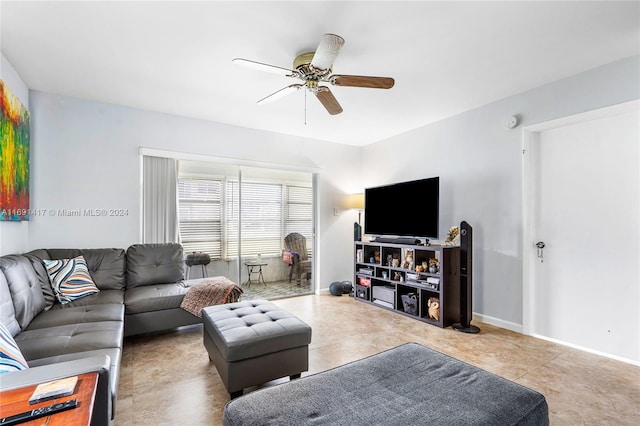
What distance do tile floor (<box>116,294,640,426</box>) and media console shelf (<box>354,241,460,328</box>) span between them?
22 centimetres

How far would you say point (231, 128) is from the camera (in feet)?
14.4

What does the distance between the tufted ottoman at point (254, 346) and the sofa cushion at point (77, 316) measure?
2.49 feet

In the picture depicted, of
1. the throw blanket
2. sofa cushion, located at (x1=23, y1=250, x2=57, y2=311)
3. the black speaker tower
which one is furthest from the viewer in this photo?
the black speaker tower

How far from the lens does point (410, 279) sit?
3.91m

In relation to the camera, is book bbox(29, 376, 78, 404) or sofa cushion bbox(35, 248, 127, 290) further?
sofa cushion bbox(35, 248, 127, 290)

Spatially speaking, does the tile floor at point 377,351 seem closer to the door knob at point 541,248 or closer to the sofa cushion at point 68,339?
the sofa cushion at point 68,339

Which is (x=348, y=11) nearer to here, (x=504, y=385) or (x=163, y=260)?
(x=504, y=385)

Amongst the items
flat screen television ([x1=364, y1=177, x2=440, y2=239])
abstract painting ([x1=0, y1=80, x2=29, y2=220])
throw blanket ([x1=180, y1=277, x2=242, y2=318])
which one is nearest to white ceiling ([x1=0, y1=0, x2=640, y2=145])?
abstract painting ([x1=0, y1=80, x2=29, y2=220])

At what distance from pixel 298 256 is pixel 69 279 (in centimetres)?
299

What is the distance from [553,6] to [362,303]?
3796 mm

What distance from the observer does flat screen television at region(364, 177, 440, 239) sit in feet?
12.3

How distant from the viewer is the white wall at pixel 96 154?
3.30m

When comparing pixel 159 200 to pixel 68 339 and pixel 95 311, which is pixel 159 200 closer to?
pixel 95 311

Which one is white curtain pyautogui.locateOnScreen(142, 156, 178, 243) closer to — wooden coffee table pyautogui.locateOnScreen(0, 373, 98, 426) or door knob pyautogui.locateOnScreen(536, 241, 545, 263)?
wooden coffee table pyautogui.locateOnScreen(0, 373, 98, 426)
